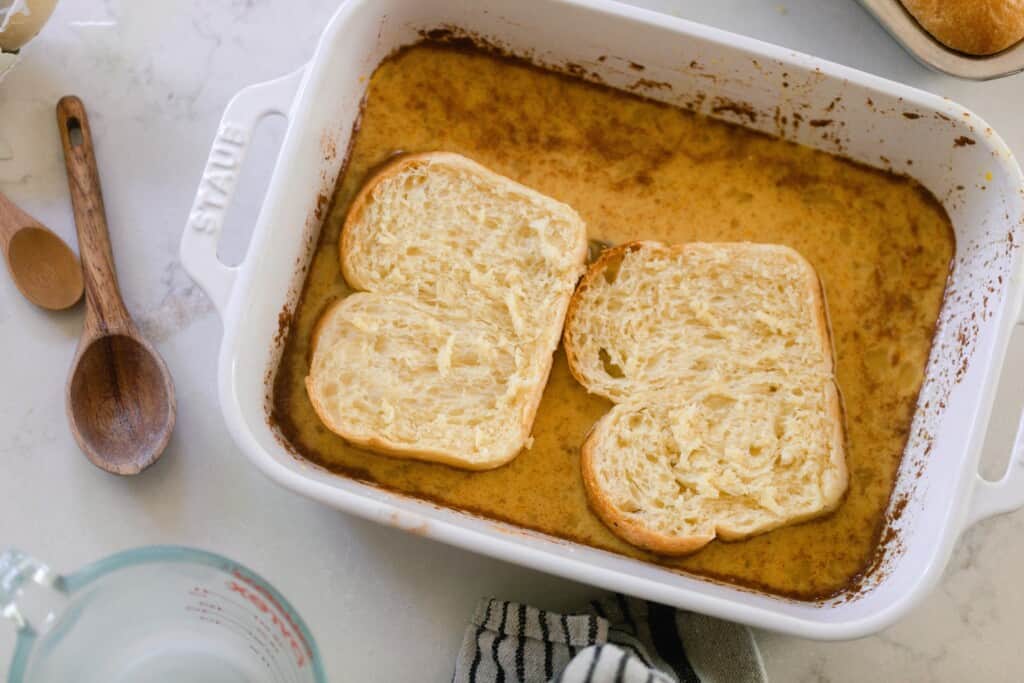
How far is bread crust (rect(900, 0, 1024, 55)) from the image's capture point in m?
2.06

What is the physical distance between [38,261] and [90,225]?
0.14 meters

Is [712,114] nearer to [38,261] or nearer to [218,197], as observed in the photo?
[218,197]

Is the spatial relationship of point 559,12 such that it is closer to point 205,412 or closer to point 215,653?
point 205,412

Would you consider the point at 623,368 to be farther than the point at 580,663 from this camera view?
Yes

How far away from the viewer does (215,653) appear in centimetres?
200

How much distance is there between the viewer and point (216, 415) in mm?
2209

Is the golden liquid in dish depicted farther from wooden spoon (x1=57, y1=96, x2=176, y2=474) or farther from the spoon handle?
the spoon handle

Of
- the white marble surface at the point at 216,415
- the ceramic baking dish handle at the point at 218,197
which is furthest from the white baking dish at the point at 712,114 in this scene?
the white marble surface at the point at 216,415

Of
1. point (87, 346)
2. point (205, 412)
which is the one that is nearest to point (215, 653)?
point (205, 412)

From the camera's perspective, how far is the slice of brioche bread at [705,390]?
2.02m

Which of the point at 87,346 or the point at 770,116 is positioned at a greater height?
the point at 770,116

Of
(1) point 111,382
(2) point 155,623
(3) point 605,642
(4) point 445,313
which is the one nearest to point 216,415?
(1) point 111,382

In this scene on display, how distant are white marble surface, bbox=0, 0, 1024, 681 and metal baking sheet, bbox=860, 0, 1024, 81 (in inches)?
6.5

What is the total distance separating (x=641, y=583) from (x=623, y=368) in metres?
0.47
